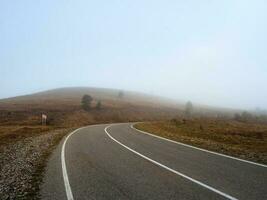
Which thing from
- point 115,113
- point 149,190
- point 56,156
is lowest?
point 115,113

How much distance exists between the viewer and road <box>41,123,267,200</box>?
7.50 meters

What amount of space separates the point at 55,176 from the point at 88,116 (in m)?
59.8

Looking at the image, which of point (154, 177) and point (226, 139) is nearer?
point (154, 177)

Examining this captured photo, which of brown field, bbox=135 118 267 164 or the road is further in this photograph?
brown field, bbox=135 118 267 164

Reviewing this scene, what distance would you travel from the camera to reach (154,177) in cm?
926

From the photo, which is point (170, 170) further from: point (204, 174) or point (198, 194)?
point (198, 194)

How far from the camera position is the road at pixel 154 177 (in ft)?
24.6

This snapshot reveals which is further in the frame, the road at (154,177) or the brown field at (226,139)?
the brown field at (226,139)

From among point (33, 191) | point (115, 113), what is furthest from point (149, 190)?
point (115, 113)

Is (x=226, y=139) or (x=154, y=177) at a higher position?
(x=154, y=177)

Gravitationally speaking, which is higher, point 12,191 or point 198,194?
point 198,194

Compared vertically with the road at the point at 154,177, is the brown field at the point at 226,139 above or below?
below

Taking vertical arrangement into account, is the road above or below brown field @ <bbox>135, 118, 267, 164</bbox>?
above

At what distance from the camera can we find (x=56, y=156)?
571 inches
